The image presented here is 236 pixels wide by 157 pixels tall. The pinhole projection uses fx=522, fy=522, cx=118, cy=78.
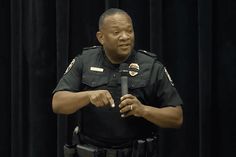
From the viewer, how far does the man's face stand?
1787mm

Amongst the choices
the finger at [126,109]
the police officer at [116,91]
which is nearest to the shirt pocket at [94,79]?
the police officer at [116,91]

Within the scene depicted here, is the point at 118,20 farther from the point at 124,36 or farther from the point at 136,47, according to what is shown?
the point at 136,47

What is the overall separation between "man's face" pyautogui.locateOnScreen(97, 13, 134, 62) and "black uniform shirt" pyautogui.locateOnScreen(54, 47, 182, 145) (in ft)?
0.28

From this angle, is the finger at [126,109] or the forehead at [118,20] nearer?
the finger at [126,109]

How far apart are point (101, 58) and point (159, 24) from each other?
0.51 m

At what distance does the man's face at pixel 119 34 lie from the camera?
179cm

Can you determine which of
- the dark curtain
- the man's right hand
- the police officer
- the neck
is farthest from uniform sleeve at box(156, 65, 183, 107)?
the dark curtain

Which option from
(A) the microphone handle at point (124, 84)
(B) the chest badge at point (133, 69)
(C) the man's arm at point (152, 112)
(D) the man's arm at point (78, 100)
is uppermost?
(B) the chest badge at point (133, 69)

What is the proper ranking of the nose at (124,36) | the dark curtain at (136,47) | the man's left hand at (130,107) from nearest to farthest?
the man's left hand at (130,107) → the nose at (124,36) → the dark curtain at (136,47)

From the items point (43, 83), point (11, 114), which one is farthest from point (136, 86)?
point (11, 114)

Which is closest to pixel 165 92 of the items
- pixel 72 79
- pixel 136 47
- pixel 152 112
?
pixel 152 112

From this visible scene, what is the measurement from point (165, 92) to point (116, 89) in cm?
17

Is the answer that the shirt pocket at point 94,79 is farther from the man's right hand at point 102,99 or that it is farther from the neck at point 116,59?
the man's right hand at point 102,99

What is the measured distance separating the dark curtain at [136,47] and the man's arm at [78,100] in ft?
2.15
